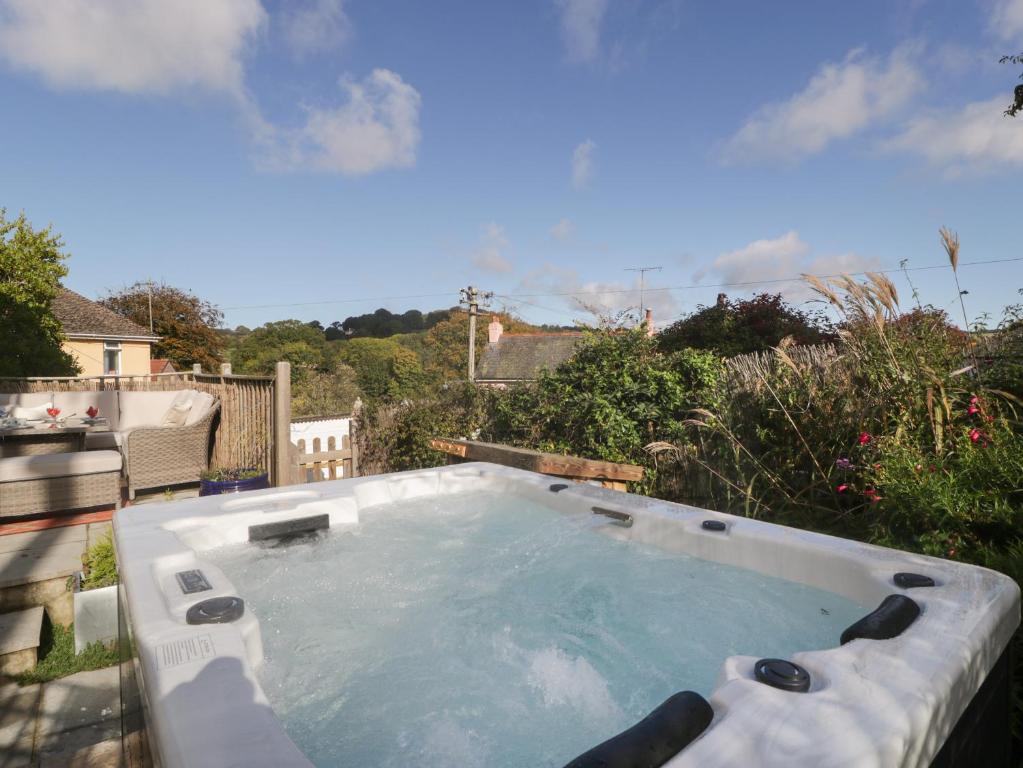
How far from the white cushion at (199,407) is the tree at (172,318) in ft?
63.8

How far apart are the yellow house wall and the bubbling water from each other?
14.1m

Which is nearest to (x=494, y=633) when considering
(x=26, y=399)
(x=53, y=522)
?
(x=53, y=522)

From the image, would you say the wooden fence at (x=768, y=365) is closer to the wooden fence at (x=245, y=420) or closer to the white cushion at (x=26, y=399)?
the wooden fence at (x=245, y=420)

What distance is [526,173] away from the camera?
1120 cm

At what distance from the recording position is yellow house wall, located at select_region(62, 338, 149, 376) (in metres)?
14.9

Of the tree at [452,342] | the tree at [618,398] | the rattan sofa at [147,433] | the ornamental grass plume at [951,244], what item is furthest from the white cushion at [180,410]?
the tree at [452,342]

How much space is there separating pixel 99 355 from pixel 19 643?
16.4 metres

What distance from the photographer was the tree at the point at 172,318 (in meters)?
22.5

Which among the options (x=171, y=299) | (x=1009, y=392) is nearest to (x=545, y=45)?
(x=1009, y=392)

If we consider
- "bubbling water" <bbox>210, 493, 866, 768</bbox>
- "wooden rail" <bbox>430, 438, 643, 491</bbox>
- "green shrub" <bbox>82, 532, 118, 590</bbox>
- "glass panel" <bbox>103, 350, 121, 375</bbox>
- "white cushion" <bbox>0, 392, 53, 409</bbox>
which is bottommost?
"green shrub" <bbox>82, 532, 118, 590</bbox>

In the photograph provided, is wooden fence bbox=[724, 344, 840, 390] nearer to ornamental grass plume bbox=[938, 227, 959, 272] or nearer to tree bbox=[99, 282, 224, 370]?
ornamental grass plume bbox=[938, 227, 959, 272]

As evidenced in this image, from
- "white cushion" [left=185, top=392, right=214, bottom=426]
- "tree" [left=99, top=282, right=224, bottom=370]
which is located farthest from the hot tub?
"tree" [left=99, top=282, right=224, bottom=370]

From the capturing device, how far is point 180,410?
18.9ft

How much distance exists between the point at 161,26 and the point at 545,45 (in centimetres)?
451
